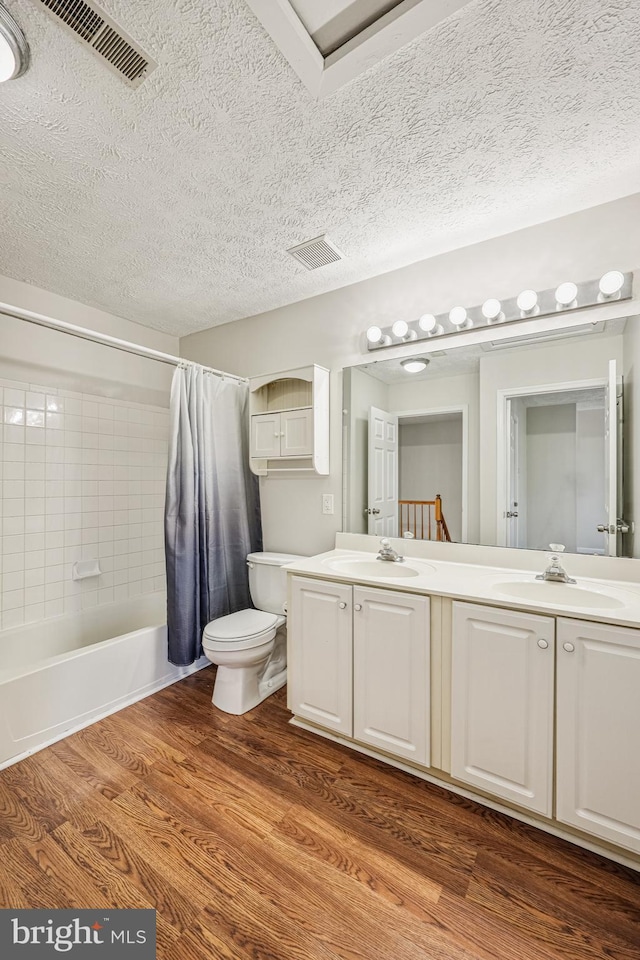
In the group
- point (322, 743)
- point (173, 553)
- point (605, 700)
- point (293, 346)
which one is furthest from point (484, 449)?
point (173, 553)

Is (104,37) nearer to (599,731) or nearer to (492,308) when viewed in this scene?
(492,308)

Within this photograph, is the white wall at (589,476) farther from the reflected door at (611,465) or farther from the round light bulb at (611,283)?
the round light bulb at (611,283)

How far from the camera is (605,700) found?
1.23m

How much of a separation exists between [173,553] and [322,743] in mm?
1251

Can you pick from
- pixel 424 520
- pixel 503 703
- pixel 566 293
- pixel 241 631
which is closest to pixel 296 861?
pixel 503 703

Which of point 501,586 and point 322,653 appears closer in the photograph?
point 501,586

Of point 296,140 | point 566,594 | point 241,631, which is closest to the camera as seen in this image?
point 296,140

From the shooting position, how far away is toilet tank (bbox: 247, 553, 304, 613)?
7.98 ft

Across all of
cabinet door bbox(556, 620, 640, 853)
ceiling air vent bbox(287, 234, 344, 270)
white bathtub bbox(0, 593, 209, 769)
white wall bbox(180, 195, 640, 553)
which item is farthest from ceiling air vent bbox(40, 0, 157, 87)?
white bathtub bbox(0, 593, 209, 769)

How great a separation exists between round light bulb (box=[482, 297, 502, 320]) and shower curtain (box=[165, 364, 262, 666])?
1.59m

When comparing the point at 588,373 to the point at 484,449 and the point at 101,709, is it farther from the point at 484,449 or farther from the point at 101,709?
the point at 101,709

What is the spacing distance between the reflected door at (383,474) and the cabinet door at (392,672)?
625mm

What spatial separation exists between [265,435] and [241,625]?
1153 mm

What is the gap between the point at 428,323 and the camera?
2059mm
